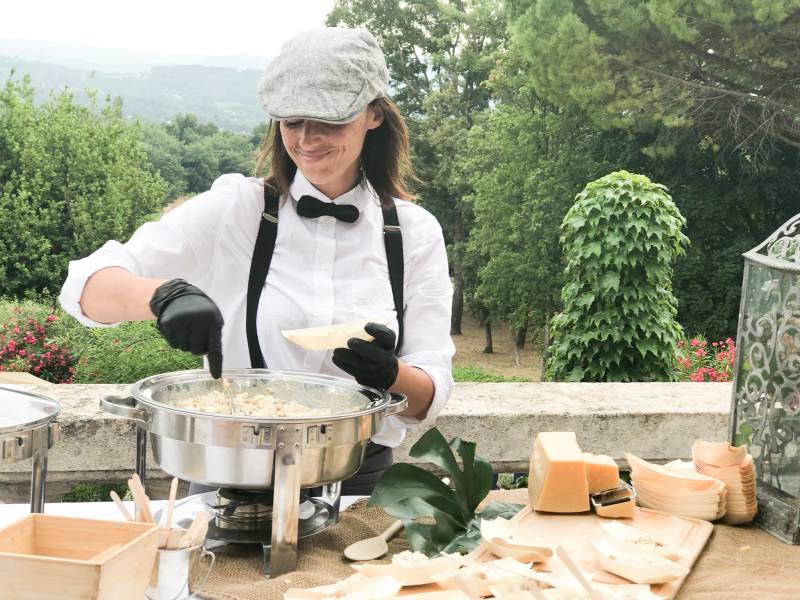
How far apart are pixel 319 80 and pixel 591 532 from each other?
1.03 m

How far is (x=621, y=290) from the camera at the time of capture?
22.1ft

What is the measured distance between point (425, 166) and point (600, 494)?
24.9 m

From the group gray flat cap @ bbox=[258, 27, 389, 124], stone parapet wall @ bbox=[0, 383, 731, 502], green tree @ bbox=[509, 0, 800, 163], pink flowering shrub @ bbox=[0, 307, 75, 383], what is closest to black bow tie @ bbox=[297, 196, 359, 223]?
gray flat cap @ bbox=[258, 27, 389, 124]

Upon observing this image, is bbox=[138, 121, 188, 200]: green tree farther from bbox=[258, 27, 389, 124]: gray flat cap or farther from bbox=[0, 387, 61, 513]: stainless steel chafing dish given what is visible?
→ bbox=[0, 387, 61, 513]: stainless steel chafing dish

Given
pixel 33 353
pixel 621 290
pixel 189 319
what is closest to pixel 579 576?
pixel 189 319

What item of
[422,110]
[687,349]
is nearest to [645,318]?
[687,349]

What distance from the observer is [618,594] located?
1.46 metres

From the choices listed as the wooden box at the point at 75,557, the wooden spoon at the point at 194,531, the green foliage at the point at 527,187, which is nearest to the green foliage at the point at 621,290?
the wooden spoon at the point at 194,531

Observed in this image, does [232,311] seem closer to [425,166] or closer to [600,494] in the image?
[600,494]

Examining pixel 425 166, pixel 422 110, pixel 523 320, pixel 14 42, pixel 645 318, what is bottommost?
pixel 523 320

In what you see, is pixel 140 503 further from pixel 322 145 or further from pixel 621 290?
pixel 621 290

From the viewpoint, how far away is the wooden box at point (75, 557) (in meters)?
1.05

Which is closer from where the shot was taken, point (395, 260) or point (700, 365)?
point (395, 260)

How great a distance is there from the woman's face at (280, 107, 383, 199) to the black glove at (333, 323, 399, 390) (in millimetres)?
461
